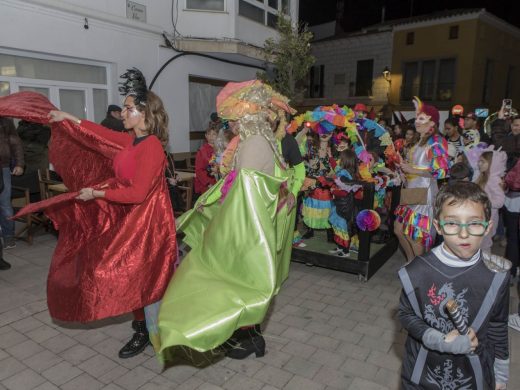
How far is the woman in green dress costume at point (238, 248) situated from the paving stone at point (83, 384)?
19.3 inches

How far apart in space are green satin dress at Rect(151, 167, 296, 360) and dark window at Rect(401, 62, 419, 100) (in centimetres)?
2015

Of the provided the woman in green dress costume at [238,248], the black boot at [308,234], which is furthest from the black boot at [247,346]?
the black boot at [308,234]

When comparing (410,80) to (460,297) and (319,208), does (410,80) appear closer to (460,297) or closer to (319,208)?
(319,208)

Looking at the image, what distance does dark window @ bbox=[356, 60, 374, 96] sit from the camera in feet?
70.6

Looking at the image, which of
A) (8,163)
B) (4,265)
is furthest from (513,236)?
(8,163)

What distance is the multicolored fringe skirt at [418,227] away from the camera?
14.3ft

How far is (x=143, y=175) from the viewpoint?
2783mm

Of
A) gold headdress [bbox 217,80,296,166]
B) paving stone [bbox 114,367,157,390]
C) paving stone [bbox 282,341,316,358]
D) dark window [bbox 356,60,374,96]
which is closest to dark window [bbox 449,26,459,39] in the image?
dark window [bbox 356,60,374,96]

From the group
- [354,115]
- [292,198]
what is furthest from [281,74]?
[292,198]

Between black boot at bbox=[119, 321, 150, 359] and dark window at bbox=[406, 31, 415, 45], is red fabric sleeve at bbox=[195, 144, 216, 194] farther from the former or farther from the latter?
dark window at bbox=[406, 31, 415, 45]

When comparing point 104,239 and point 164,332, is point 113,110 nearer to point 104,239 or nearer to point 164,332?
point 104,239

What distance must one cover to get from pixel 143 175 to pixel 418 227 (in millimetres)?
3100

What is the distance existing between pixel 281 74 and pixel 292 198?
7532mm

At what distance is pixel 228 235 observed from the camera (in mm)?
2742
